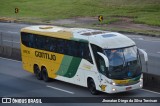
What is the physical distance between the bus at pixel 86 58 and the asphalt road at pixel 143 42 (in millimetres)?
3781

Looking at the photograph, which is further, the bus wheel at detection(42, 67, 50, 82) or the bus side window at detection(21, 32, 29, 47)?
the bus side window at detection(21, 32, 29, 47)

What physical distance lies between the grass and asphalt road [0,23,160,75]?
6746 millimetres

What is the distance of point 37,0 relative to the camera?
78.4m

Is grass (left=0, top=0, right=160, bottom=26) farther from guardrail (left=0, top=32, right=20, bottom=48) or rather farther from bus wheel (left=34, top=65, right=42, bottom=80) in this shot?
bus wheel (left=34, top=65, right=42, bottom=80)

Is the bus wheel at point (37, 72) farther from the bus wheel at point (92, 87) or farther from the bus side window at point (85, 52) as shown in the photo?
the bus wheel at point (92, 87)

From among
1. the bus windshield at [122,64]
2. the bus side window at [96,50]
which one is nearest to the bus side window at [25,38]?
the bus side window at [96,50]

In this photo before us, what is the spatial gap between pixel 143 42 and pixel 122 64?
60.5 feet

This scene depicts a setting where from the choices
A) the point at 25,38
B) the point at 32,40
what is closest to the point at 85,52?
the point at 32,40

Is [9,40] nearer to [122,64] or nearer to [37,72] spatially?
[37,72]

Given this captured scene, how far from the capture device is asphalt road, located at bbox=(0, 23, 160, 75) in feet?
91.6

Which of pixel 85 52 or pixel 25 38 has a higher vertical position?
pixel 85 52

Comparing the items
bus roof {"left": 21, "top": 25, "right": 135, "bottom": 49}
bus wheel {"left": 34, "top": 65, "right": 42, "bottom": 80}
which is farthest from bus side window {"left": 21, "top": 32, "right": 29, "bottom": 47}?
bus roof {"left": 21, "top": 25, "right": 135, "bottom": 49}

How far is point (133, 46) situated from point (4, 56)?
1494 centimetres

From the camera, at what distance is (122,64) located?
21.7 meters
